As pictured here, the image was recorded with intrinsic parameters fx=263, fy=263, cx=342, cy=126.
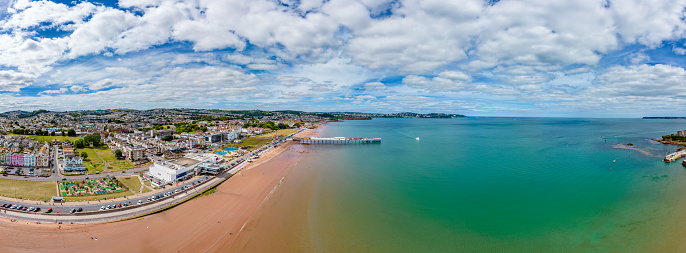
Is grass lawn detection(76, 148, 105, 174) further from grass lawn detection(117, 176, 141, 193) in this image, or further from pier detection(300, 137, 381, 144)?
pier detection(300, 137, 381, 144)

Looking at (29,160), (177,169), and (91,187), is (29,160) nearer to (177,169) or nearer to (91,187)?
(91,187)

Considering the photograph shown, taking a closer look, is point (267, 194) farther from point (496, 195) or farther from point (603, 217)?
point (603, 217)

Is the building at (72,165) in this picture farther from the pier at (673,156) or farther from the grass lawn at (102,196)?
the pier at (673,156)

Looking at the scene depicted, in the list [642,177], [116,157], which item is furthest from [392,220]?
[116,157]

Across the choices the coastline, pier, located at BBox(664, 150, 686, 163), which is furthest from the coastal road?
pier, located at BBox(664, 150, 686, 163)

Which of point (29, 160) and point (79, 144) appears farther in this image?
point (79, 144)

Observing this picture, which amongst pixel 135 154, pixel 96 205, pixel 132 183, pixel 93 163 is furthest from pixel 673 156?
pixel 93 163

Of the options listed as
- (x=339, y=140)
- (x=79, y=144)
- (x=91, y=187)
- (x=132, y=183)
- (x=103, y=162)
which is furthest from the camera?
(x=339, y=140)
